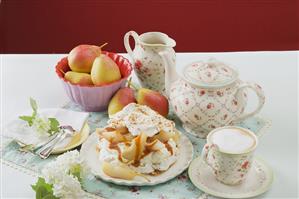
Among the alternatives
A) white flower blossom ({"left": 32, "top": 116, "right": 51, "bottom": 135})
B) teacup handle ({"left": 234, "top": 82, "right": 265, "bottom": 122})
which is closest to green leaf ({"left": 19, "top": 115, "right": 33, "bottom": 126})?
white flower blossom ({"left": 32, "top": 116, "right": 51, "bottom": 135})

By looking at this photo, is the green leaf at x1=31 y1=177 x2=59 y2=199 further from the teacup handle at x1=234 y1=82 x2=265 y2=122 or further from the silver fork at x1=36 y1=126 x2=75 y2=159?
the teacup handle at x1=234 y1=82 x2=265 y2=122

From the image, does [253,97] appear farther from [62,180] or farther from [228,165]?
[62,180]

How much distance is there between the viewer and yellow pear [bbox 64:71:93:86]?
166 centimetres

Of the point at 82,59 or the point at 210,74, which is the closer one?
the point at 210,74

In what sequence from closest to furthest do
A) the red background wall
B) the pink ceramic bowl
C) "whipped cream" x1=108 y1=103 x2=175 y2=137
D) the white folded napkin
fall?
"whipped cream" x1=108 y1=103 x2=175 y2=137 < the white folded napkin < the pink ceramic bowl < the red background wall

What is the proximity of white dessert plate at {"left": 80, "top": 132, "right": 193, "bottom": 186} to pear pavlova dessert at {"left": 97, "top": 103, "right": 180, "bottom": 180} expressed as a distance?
1cm

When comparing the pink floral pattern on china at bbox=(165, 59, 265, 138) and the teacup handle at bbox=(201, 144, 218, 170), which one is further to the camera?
the pink floral pattern on china at bbox=(165, 59, 265, 138)

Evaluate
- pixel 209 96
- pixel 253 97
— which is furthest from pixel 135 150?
pixel 253 97

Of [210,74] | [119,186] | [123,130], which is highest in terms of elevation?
[210,74]

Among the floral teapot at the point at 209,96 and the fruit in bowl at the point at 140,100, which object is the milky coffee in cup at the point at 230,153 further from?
the fruit in bowl at the point at 140,100

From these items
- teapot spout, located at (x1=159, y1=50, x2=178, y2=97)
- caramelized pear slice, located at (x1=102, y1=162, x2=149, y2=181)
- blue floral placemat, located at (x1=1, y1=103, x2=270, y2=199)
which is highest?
teapot spout, located at (x1=159, y1=50, x2=178, y2=97)

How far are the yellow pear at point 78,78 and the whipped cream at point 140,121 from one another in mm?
205

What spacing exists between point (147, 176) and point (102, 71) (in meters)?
0.37

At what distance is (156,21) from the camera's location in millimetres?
2975
